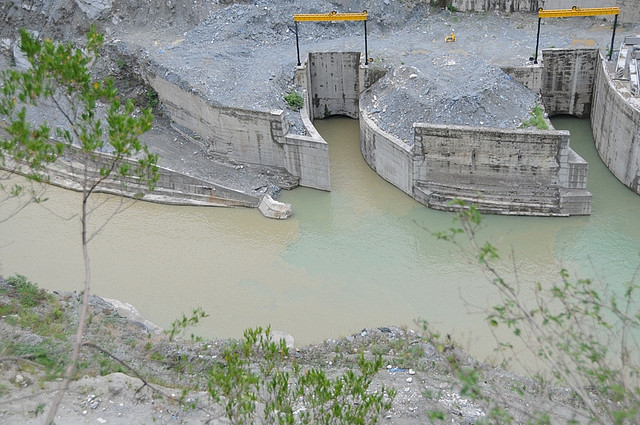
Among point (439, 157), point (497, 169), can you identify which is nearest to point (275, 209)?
point (439, 157)

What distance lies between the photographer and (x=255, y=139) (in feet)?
58.1

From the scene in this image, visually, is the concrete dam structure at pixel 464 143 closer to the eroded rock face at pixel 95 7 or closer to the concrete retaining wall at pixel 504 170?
the concrete retaining wall at pixel 504 170

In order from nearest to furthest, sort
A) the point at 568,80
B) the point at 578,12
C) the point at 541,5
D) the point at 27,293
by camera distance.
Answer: the point at 27,293
the point at 578,12
the point at 568,80
the point at 541,5

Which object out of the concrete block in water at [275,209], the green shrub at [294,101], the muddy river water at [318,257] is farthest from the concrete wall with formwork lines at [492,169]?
the concrete block in water at [275,209]

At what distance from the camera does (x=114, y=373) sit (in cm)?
982

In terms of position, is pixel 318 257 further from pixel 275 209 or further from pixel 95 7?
pixel 95 7

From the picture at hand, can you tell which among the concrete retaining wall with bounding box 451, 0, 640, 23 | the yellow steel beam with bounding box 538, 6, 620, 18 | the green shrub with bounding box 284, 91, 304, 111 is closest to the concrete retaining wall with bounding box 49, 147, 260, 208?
the green shrub with bounding box 284, 91, 304, 111

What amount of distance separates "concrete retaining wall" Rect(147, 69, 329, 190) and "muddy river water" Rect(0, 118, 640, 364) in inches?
27.9

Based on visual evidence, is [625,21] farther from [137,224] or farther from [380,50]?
[137,224]

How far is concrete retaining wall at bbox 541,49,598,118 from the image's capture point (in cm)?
1905

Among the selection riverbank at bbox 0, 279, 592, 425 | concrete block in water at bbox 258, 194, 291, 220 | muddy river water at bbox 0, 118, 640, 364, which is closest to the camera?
riverbank at bbox 0, 279, 592, 425

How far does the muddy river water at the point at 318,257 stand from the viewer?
1352cm

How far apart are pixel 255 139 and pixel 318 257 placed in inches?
163

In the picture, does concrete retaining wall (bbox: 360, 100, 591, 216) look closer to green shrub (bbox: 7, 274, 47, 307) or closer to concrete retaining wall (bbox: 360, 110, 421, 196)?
concrete retaining wall (bbox: 360, 110, 421, 196)
